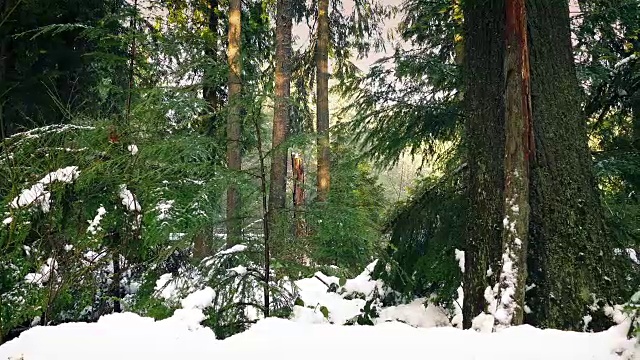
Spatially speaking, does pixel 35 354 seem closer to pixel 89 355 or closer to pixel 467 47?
pixel 89 355

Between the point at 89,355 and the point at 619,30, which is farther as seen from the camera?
the point at 619,30

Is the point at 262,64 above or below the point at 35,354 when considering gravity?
above

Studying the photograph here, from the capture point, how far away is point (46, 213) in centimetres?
305

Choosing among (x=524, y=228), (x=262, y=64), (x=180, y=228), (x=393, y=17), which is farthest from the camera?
(x=393, y=17)

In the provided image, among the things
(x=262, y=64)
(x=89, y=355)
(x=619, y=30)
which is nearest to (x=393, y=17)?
(x=262, y=64)

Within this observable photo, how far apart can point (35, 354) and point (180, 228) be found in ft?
3.68

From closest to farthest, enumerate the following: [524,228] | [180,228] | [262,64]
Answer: [524,228], [180,228], [262,64]

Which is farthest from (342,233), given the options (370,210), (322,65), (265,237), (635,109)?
(322,65)

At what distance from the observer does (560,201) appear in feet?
8.14

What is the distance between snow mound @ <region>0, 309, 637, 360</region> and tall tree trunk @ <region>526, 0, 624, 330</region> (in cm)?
82

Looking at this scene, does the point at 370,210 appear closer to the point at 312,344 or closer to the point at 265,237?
the point at 265,237

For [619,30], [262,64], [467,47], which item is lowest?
[467,47]

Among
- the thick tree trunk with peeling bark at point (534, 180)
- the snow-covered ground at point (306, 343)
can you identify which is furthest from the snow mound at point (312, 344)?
the thick tree trunk with peeling bark at point (534, 180)

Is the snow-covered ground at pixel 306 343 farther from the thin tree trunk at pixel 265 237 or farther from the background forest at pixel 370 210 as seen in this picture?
the thin tree trunk at pixel 265 237
